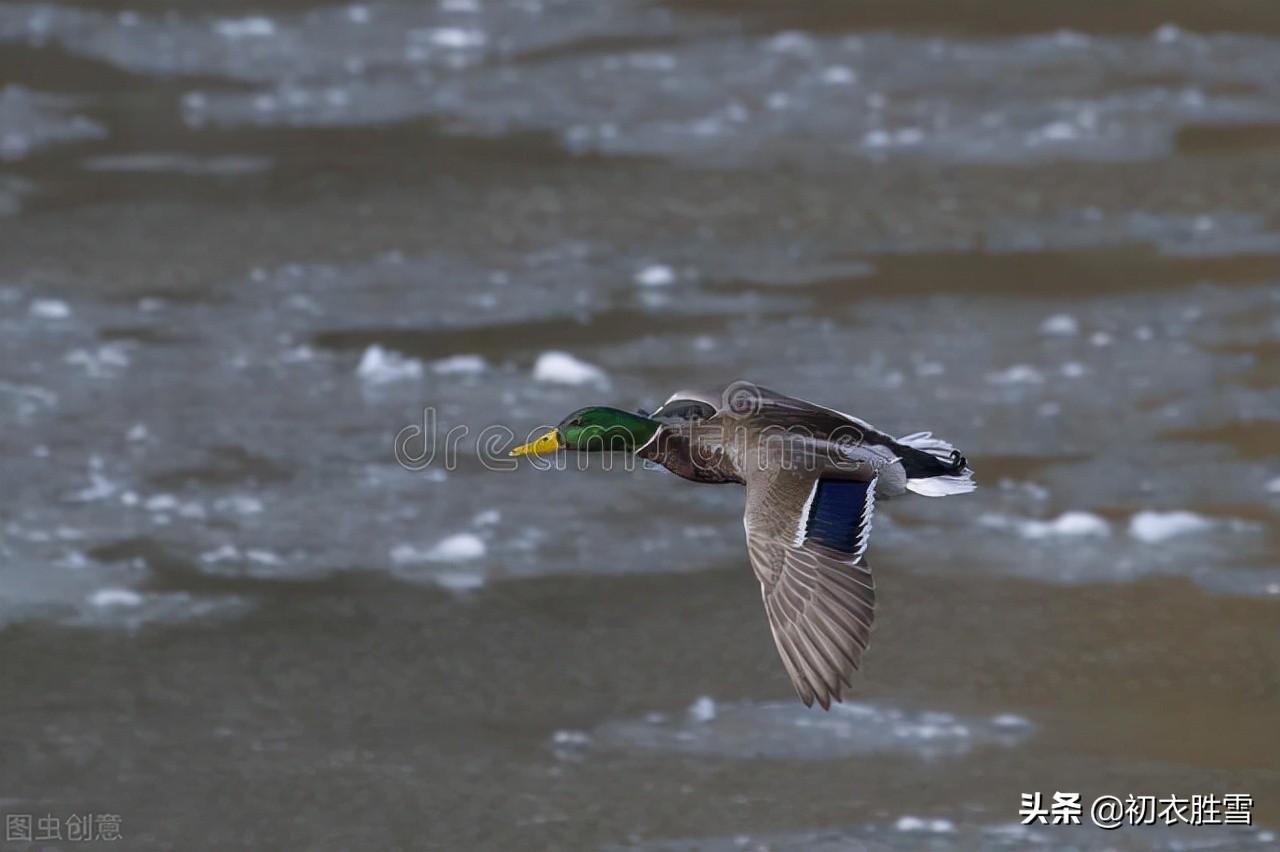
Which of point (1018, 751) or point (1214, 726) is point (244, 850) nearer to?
point (1018, 751)

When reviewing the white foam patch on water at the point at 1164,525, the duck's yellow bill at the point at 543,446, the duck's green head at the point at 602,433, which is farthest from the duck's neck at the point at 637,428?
the white foam patch on water at the point at 1164,525

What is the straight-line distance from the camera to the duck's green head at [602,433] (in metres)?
4.43

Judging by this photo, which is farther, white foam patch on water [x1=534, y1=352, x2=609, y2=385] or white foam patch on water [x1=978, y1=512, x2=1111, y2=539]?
white foam patch on water [x1=534, y1=352, x2=609, y2=385]

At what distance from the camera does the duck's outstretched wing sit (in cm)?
389

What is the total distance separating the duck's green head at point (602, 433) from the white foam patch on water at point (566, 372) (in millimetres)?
2628

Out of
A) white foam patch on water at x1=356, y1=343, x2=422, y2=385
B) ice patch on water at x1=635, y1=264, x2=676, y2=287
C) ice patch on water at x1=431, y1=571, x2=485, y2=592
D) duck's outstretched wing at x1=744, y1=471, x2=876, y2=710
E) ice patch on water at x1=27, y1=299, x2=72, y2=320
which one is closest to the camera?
duck's outstretched wing at x1=744, y1=471, x2=876, y2=710

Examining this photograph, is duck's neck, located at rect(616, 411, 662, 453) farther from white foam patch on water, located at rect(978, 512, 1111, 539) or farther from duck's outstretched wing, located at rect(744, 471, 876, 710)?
white foam patch on water, located at rect(978, 512, 1111, 539)

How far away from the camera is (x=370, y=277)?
27.1 ft

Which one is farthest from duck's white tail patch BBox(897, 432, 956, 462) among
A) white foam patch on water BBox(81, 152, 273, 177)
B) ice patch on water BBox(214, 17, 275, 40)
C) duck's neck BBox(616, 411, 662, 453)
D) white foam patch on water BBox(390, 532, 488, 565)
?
ice patch on water BBox(214, 17, 275, 40)

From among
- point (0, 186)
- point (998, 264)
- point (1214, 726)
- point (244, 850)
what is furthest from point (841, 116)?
point (244, 850)

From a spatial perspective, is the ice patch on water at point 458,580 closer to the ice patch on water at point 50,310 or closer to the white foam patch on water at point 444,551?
the white foam patch on water at point 444,551

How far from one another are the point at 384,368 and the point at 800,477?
10.8 feet

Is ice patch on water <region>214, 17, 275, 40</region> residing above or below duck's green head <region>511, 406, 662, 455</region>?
above

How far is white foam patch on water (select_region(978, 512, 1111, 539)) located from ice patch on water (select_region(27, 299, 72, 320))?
3511 millimetres
